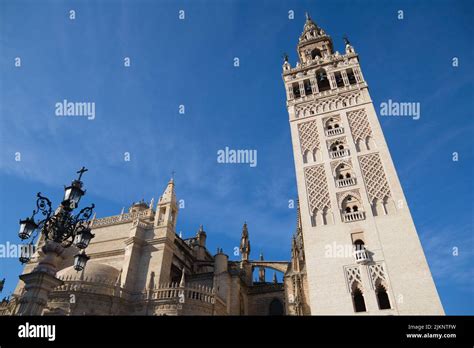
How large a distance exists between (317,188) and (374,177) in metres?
3.16

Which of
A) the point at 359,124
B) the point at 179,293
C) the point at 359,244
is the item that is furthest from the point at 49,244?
the point at 359,124

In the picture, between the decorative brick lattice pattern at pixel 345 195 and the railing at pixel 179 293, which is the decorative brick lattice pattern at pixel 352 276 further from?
the railing at pixel 179 293

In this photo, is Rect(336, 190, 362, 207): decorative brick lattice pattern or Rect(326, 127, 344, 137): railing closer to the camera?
Rect(336, 190, 362, 207): decorative brick lattice pattern

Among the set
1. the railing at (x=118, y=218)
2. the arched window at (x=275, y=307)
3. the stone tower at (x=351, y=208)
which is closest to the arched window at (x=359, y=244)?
the stone tower at (x=351, y=208)

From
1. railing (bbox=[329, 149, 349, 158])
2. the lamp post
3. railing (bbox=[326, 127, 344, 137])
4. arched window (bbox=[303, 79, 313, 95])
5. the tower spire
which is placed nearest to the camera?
the lamp post

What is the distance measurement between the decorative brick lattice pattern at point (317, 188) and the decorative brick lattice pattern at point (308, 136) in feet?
5.70

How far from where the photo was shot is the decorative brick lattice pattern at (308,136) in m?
20.8

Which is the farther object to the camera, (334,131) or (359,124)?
(334,131)

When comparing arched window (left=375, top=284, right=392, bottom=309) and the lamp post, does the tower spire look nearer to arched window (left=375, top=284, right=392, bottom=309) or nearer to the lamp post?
arched window (left=375, top=284, right=392, bottom=309)

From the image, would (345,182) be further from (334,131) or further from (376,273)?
(376,273)

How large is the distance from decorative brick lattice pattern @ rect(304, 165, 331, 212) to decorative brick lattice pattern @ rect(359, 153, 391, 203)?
221 centimetres

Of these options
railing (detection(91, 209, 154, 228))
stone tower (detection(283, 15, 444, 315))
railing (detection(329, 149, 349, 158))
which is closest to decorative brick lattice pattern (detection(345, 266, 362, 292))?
stone tower (detection(283, 15, 444, 315))

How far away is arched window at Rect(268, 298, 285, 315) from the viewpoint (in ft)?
80.1

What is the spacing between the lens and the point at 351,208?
17453mm
